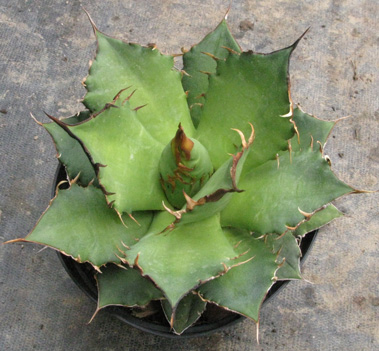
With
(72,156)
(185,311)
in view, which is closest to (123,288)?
(185,311)

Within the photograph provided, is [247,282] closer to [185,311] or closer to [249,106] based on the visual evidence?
[185,311]

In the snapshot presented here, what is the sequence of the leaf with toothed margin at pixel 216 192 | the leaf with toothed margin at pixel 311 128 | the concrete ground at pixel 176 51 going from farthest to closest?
the concrete ground at pixel 176 51 → the leaf with toothed margin at pixel 311 128 → the leaf with toothed margin at pixel 216 192

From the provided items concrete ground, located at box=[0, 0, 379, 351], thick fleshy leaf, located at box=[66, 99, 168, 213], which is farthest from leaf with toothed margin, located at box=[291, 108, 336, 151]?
concrete ground, located at box=[0, 0, 379, 351]

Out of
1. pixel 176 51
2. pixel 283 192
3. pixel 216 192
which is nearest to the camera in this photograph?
pixel 216 192

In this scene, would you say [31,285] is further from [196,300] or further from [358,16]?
[358,16]

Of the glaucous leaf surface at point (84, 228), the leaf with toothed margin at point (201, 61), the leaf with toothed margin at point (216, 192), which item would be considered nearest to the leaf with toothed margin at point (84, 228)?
the glaucous leaf surface at point (84, 228)

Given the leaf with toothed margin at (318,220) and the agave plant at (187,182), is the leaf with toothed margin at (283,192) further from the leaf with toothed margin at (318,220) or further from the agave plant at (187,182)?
the leaf with toothed margin at (318,220)

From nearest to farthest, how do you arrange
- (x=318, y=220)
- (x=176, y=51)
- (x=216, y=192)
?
(x=216, y=192) < (x=318, y=220) < (x=176, y=51)
